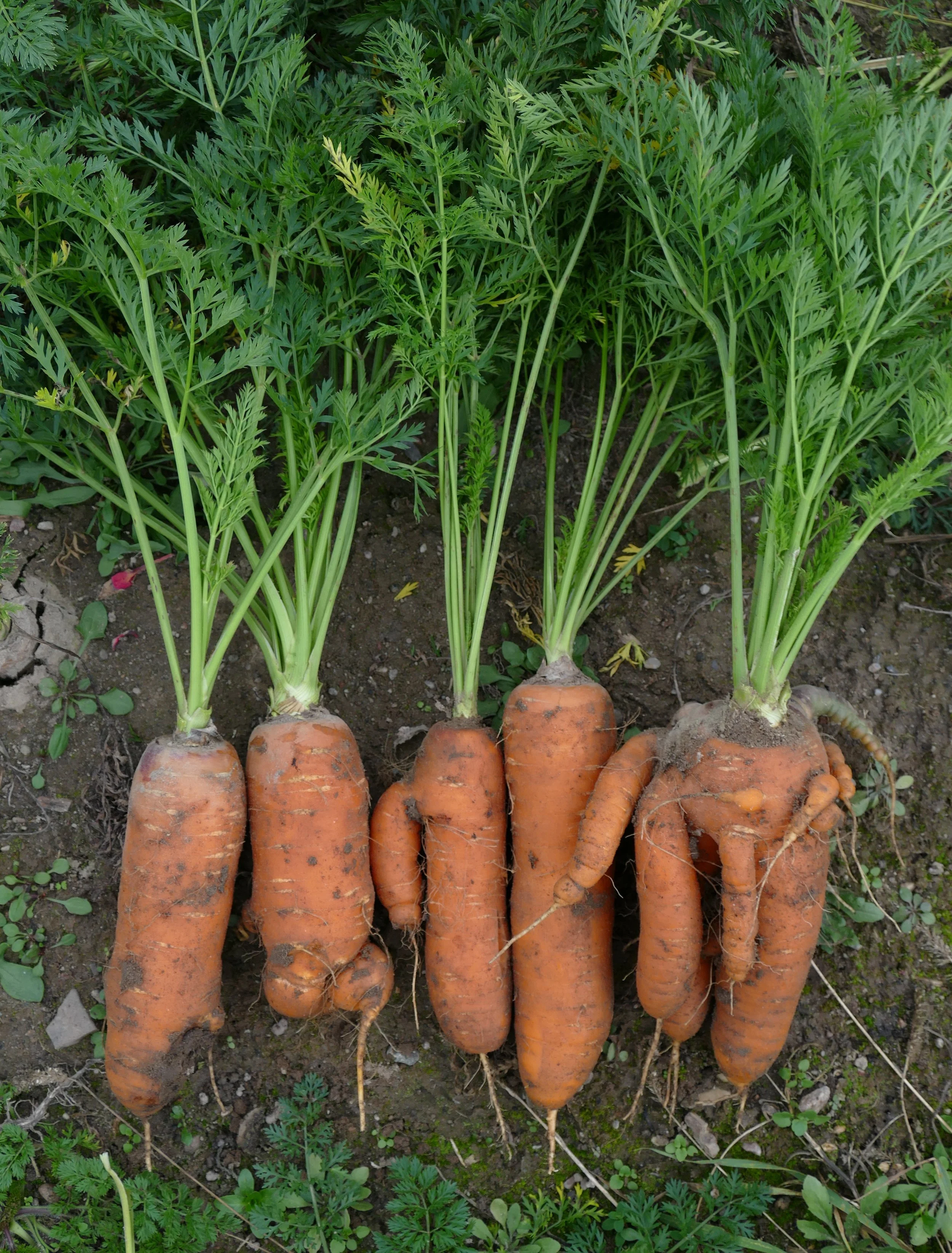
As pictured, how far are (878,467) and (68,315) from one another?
2.51 m

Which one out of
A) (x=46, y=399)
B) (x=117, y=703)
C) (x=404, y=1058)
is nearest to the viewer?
(x=46, y=399)

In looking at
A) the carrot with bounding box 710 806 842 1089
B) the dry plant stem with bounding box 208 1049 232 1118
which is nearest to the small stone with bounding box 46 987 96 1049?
the dry plant stem with bounding box 208 1049 232 1118

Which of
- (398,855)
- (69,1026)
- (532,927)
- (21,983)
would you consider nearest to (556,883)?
(532,927)

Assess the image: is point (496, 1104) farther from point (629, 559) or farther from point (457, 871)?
point (629, 559)

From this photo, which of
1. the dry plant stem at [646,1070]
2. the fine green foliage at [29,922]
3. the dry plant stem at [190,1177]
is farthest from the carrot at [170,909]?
the dry plant stem at [646,1070]

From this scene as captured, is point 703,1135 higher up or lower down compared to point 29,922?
A: lower down

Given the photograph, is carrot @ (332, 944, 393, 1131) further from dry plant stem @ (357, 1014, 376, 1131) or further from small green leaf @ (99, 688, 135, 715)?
small green leaf @ (99, 688, 135, 715)

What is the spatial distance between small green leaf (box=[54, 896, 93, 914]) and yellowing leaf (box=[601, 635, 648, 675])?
178cm

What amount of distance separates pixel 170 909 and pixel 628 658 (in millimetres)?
1550

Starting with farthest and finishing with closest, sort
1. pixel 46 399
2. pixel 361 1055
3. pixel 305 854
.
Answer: pixel 361 1055, pixel 305 854, pixel 46 399

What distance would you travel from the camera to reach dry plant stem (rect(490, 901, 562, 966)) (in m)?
2.36

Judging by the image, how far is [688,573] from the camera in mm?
2752

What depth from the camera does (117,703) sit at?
268 centimetres

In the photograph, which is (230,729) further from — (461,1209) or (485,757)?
(461,1209)
